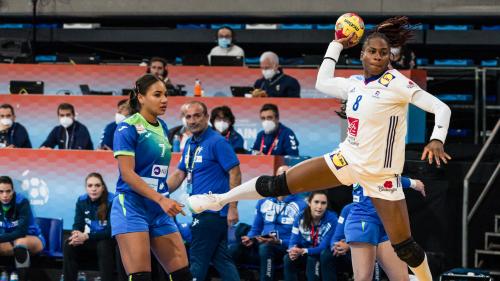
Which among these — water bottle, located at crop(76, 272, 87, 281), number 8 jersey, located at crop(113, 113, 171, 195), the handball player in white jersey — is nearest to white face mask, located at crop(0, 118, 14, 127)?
water bottle, located at crop(76, 272, 87, 281)

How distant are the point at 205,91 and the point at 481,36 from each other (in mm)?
5670

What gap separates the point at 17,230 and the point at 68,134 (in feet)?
6.80

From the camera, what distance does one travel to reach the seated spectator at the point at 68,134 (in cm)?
1236

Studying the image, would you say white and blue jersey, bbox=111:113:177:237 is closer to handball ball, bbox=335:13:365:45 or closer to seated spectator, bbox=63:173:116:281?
handball ball, bbox=335:13:365:45

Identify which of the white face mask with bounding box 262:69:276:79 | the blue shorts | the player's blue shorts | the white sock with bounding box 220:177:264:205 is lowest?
the blue shorts

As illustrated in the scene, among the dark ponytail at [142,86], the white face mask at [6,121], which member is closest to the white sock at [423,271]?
the dark ponytail at [142,86]

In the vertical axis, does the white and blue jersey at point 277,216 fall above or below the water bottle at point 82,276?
above

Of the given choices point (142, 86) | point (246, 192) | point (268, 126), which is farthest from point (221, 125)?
point (246, 192)

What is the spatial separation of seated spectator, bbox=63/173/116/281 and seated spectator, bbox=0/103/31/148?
6.88 feet

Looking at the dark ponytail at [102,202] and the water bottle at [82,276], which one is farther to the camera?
the water bottle at [82,276]

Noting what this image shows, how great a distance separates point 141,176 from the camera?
6.88m

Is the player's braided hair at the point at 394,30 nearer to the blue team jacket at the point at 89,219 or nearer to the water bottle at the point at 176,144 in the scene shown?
the blue team jacket at the point at 89,219

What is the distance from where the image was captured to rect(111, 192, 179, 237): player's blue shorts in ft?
22.1

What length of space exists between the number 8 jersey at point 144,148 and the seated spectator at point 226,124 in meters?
4.08
